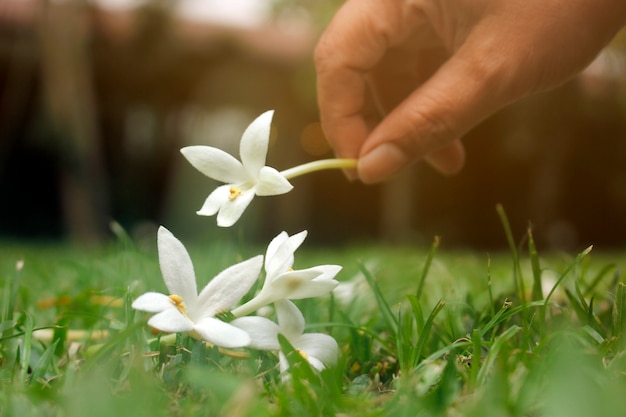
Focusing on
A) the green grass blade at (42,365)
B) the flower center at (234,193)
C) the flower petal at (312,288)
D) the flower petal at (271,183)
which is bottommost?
the green grass blade at (42,365)

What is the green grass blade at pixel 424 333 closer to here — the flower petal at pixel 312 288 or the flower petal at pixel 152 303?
Result: the flower petal at pixel 312 288

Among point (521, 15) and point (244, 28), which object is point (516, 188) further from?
point (521, 15)

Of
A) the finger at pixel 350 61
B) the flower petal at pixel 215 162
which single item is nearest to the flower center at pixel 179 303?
the flower petal at pixel 215 162

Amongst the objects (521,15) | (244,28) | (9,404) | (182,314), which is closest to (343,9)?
(521,15)

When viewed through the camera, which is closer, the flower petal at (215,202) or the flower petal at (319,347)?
the flower petal at (319,347)

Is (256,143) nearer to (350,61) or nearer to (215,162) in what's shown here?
(215,162)

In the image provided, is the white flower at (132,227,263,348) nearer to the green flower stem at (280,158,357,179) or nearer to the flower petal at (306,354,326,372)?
the flower petal at (306,354,326,372)
